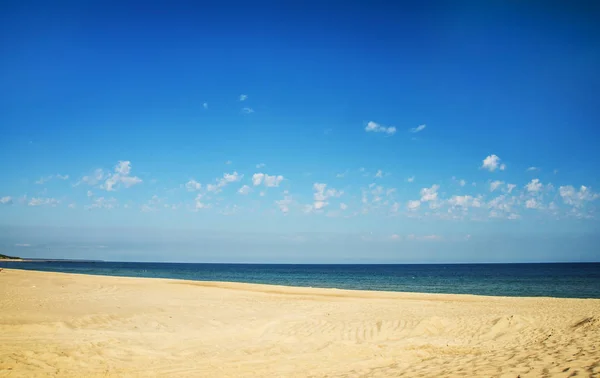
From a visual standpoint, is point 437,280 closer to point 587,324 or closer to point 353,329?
point 587,324

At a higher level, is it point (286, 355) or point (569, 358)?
point (569, 358)

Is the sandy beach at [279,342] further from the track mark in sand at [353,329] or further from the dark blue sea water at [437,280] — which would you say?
the dark blue sea water at [437,280]

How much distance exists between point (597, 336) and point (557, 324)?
3.94 metres

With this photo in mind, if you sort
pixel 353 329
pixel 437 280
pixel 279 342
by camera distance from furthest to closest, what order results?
pixel 437 280 < pixel 353 329 < pixel 279 342

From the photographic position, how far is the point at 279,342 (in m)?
11.3

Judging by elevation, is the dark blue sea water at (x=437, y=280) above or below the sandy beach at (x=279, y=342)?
below

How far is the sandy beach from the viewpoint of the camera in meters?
7.86

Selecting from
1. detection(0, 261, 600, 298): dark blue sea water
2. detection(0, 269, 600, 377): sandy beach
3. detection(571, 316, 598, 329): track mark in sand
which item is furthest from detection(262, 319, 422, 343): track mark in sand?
detection(0, 261, 600, 298): dark blue sea water

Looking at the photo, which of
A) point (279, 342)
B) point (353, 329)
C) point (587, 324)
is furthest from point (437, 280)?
point (279, 342)

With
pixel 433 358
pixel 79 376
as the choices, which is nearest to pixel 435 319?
pixel 433 358

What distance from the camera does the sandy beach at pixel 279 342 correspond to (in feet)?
25.8

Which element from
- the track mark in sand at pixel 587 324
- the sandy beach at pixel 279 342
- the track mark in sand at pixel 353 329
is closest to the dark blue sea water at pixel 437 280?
the track mark in sand at pixel 587 324

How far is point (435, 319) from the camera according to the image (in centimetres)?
1488

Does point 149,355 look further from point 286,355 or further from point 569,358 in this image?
point 569,358
